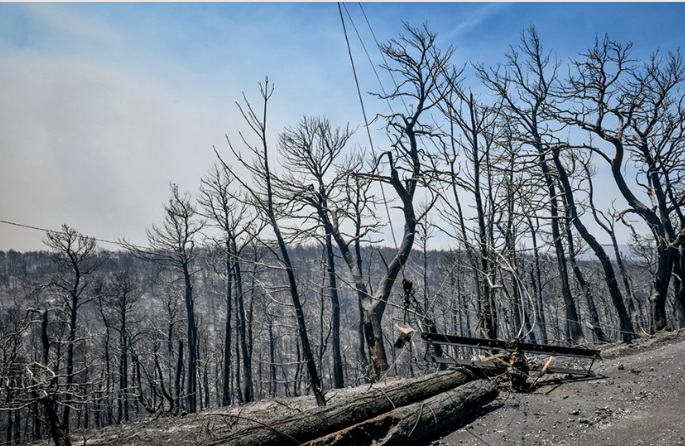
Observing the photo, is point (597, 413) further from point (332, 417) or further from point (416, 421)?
point (332, 417)

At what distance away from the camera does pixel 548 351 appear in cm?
638

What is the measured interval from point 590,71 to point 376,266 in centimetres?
9412

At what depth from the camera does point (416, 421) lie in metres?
4.68

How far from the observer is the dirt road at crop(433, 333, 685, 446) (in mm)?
4391

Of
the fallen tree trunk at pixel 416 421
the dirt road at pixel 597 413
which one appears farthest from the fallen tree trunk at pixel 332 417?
the dirt road at pixel 597 413

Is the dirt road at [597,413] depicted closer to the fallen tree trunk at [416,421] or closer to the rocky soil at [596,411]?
the rocky soil at [596,411]

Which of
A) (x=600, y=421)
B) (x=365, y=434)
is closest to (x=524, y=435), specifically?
(x=600, y=421)

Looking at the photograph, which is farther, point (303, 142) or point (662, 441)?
point (303, 142)

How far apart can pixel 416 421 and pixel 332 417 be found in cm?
100

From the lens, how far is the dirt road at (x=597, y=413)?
4391 millimetres

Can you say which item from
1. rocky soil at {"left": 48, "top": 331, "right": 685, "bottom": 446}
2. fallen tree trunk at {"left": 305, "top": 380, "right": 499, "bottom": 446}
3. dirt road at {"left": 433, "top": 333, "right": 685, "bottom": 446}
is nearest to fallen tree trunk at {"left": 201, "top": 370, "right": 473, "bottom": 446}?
fallen tree trunk at {"left": 305, "top": 380, "right": 499, "bottom": 446}

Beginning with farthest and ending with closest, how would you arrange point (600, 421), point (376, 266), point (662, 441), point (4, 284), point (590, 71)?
1. point (376, 266)
2. point (4, 284)
3. point (590, 71)
4. point (600, 421)
5. point (662, 441)

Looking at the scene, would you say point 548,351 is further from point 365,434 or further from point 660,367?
point 365,434

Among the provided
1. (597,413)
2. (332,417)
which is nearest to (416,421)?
(332,417)
